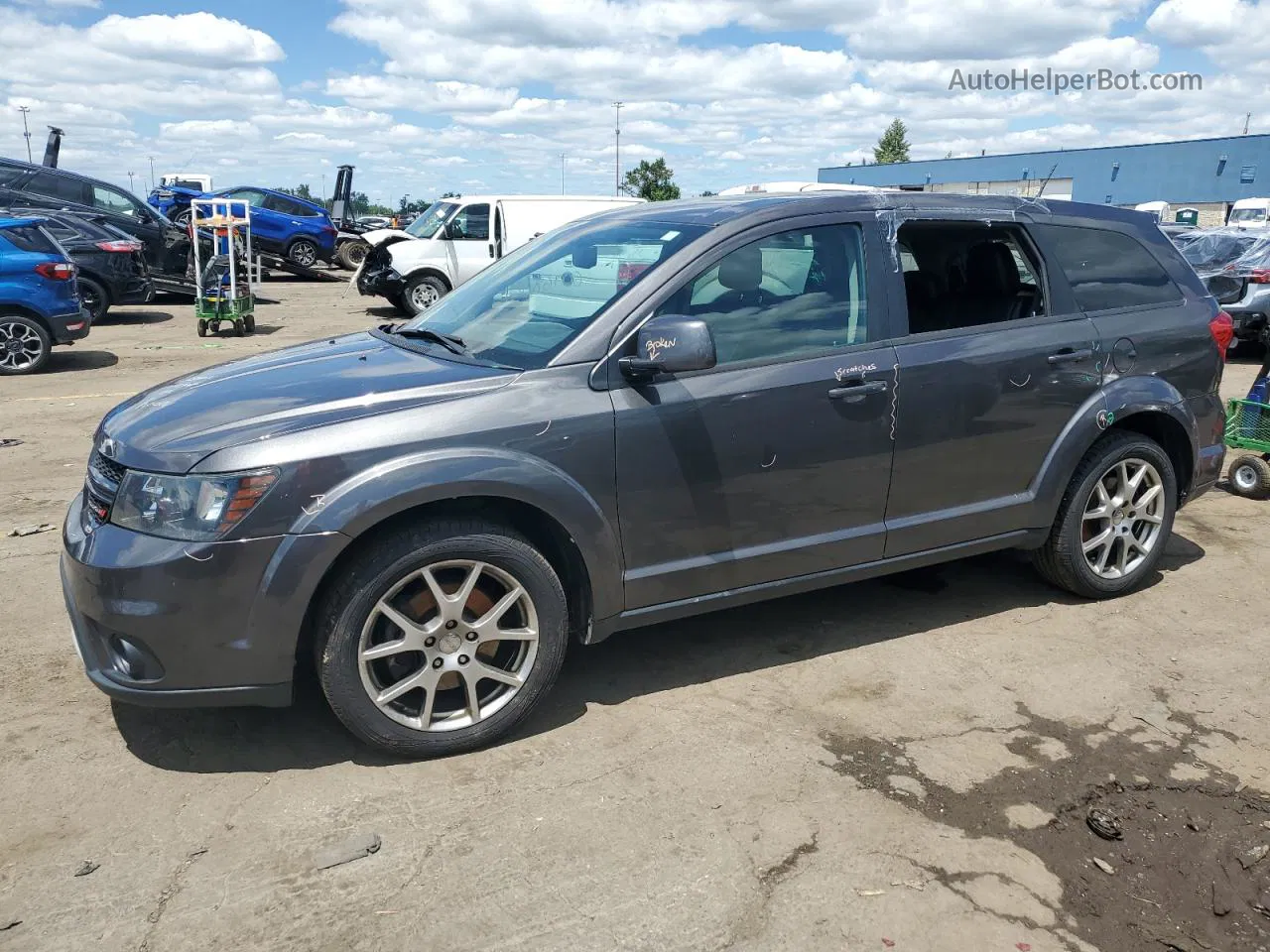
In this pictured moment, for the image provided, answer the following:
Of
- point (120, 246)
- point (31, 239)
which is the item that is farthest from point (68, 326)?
point (120, 246)

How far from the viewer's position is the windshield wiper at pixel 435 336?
3980 mm

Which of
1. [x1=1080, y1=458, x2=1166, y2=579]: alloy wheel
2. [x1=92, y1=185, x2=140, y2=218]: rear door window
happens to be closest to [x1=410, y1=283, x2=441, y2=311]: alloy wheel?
[x1=92, y1=185, x2=140, y2=218]: rear door window

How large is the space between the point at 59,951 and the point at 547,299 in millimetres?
2673

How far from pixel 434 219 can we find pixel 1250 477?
556 inches

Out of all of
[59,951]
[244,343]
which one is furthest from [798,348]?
[244,343]

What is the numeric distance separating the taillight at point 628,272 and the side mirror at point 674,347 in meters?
0.32

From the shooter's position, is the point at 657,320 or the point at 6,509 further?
the point at 6,509

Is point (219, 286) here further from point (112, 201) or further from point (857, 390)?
point (857, 390)

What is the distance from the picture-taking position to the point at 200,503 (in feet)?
10.3

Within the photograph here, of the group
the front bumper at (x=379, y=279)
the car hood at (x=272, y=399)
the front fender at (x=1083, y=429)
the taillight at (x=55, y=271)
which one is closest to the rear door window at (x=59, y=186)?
the front bumper at (x=379, y=279)

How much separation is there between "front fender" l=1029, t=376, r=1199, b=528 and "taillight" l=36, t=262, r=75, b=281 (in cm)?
1134

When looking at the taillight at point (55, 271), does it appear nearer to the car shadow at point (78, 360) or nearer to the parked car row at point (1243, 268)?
the car shadow at point (78, 360)

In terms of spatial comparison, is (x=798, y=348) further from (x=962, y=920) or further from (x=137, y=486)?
(x=137, y=486)

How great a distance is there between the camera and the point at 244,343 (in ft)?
48.6
